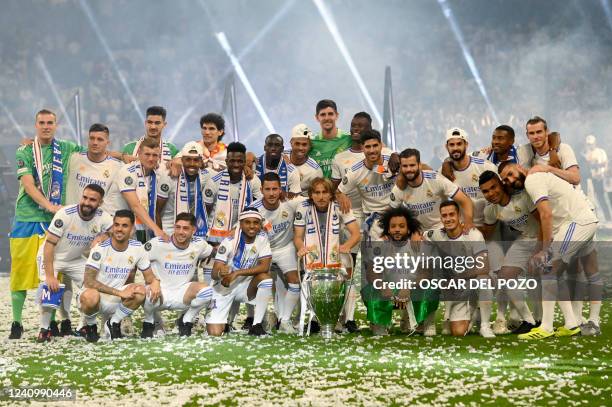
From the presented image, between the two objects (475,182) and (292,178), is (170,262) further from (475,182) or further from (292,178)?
(475,182)

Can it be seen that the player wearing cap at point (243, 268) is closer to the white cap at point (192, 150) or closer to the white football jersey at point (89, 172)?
the white cap at point (192, 150)

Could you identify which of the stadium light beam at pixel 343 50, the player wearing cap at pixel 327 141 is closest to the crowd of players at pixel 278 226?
the player wearing cap at pixel 327 141

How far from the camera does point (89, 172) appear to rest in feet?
26.2

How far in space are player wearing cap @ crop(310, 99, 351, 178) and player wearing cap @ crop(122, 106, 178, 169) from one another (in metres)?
1.30

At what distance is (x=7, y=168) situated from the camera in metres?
16.5

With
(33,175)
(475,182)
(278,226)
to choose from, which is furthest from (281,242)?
(33,175)

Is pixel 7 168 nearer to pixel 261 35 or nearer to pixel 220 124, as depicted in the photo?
pixel 261 35

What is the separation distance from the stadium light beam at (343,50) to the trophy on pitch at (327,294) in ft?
47.8

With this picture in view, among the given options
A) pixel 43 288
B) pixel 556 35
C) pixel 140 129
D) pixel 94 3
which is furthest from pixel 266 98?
pixel 43 288

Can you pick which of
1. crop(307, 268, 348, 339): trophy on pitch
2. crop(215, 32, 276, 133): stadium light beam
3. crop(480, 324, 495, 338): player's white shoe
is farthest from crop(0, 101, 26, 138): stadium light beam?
crop(480, 324, 495, 338): player's white shoe

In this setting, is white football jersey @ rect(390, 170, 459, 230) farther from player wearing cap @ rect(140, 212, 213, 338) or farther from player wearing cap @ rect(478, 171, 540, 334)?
player wearing cap @ rect(140, 212, 213, 338)

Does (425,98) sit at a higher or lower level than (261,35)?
lower

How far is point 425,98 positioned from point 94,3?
8.14 metres

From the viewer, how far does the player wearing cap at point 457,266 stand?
732 centimetres
